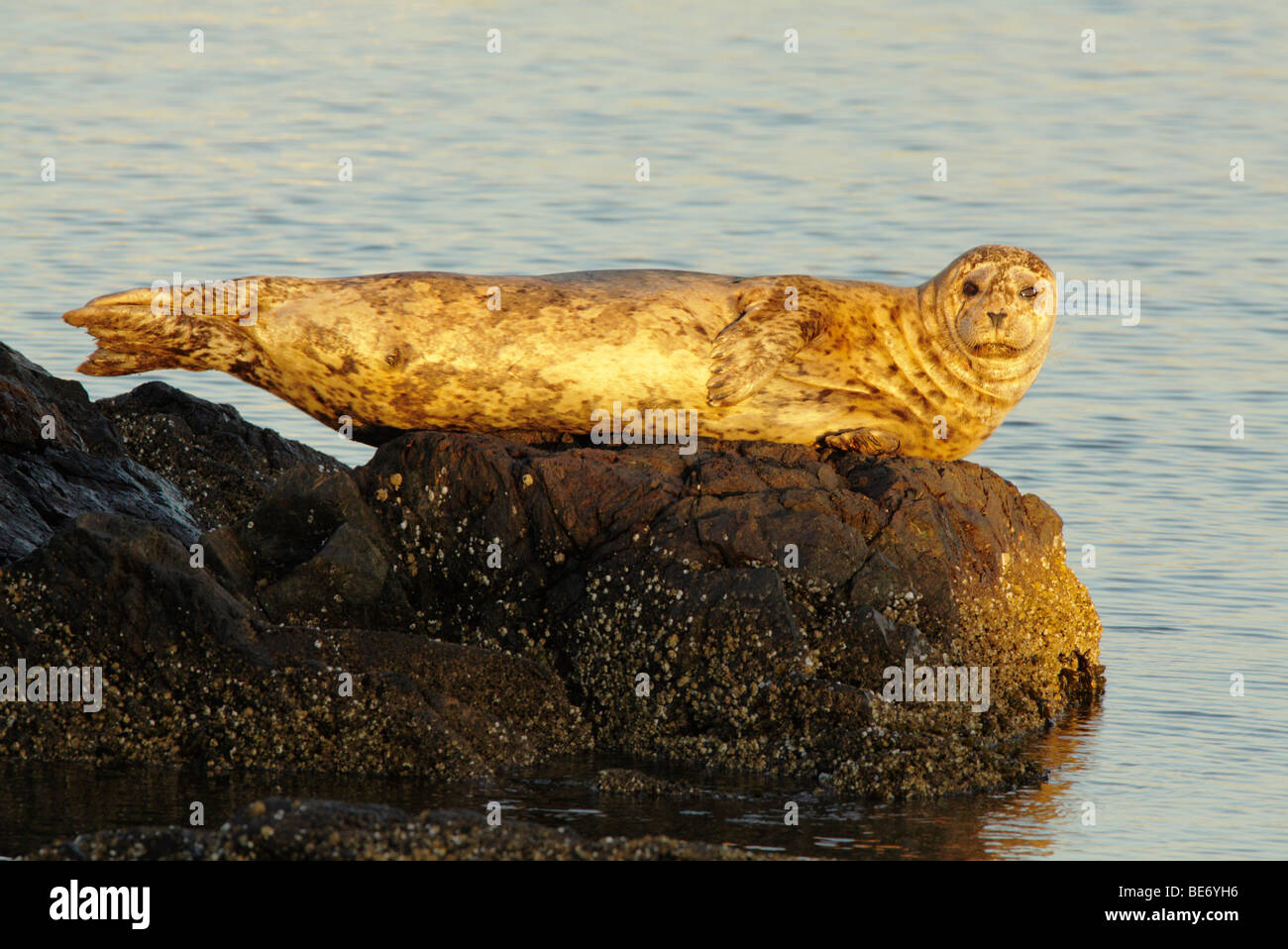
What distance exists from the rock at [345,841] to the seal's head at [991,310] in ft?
11.3

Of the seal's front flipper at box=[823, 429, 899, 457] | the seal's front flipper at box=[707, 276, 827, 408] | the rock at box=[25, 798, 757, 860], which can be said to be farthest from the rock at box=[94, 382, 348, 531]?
the rock at box=[25, 798, 757, 860]

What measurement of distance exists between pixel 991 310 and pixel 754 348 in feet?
3.37

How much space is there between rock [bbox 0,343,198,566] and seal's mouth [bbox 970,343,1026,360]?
10.9ft

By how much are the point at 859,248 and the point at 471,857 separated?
13.5 metres

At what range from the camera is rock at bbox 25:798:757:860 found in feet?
18.6

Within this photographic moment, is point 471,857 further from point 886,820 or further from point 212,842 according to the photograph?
point 886,820

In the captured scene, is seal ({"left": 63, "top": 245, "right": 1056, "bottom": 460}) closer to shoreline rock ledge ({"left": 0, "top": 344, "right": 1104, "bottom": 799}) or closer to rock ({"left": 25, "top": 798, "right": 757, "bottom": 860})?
shoreline rock ledge ({"left": 0, "top": 344, "right": 1104, "bottom": 799})

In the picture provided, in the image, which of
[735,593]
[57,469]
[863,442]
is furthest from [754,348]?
[57,469]

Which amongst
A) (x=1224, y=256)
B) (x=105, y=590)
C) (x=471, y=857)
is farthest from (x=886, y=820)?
(x=1224, y=256)

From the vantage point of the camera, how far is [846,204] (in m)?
20.6

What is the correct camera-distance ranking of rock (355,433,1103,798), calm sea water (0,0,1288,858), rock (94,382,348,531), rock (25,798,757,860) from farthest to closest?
rock (94,382,348,531) → calm sea water (0,0,1288,858) → rock (355,433,1103,798) → rock (25,798,757,860)

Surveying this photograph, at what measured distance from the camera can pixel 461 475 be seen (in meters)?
7.95

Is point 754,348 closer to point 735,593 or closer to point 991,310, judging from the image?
point 991,310

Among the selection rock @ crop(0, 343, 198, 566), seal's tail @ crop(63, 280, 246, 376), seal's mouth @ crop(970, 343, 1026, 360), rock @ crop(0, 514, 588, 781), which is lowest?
rock @ crop(0, 514, 588, 781)
